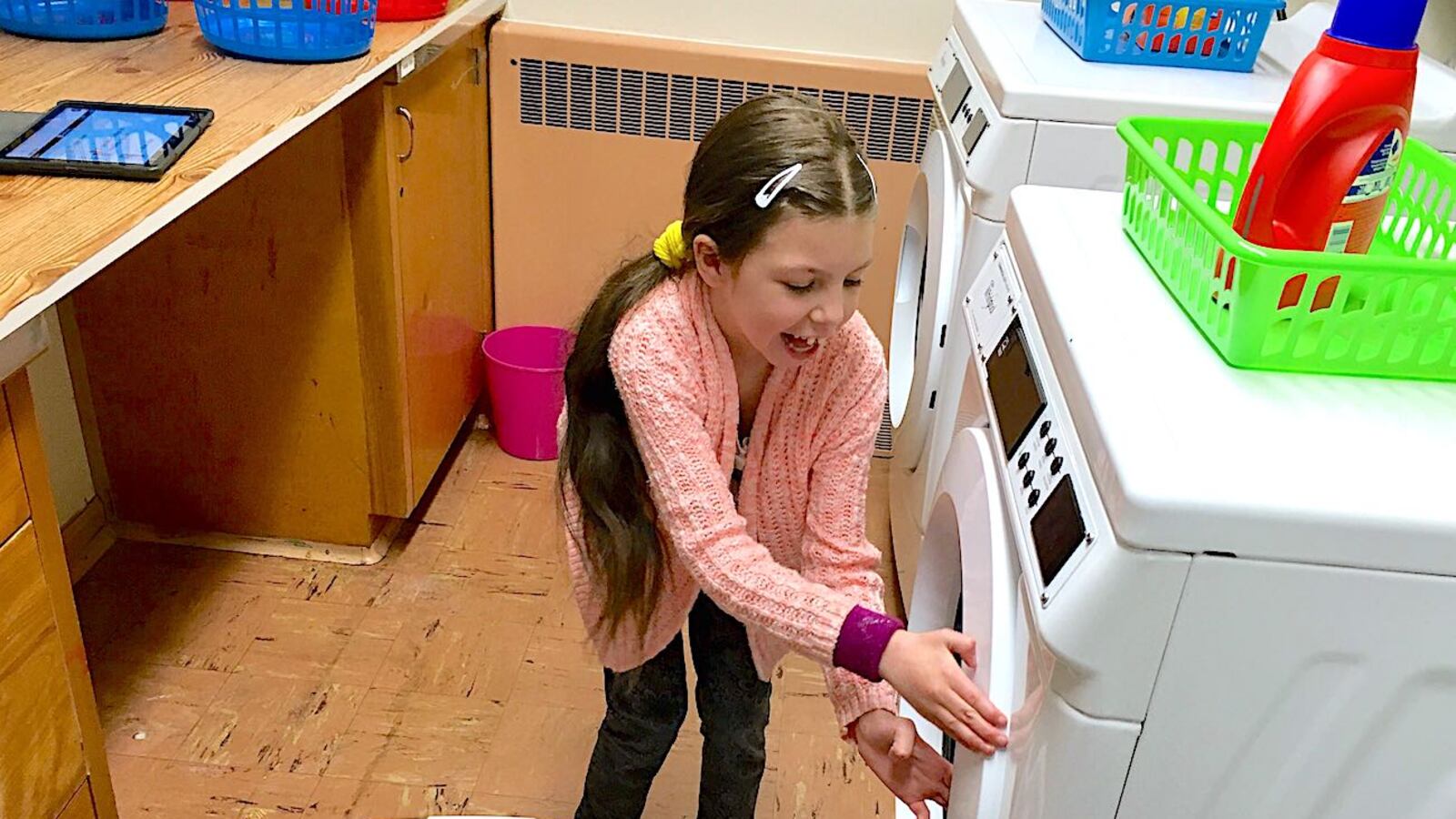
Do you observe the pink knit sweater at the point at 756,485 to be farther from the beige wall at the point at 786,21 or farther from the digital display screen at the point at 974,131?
the beige wall at the point at 786,21

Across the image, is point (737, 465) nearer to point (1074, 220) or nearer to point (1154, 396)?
point (1074, 220)

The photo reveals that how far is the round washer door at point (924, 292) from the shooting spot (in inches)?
60.0

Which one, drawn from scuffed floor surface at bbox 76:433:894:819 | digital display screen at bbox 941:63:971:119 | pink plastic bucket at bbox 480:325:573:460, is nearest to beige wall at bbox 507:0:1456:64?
digital display screen at bbox 941:63:971:119

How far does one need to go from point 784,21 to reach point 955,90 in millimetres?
546

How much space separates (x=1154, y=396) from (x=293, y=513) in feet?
5.06

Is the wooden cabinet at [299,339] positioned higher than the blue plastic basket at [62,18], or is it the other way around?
the blue plastic basket at [62,18]

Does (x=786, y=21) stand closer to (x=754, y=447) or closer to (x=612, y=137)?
(x=612, y=137)

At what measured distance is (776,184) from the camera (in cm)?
90

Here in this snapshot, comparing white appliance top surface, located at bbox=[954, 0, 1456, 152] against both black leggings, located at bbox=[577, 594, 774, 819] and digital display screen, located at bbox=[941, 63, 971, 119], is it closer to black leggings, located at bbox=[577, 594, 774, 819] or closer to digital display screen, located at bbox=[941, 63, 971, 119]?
digital display screen, located at bbox=[941, 63, 971, 119]

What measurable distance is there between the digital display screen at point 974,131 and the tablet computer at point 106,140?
0.85 metres

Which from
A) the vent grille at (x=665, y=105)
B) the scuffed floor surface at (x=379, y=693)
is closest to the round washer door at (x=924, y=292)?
the vent grille at (x=665, y=105)

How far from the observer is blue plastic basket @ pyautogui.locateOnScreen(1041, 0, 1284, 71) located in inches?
56.8

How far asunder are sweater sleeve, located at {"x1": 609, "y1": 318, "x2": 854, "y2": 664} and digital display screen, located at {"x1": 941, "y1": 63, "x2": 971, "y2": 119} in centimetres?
76

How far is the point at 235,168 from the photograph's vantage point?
3.84 ft
